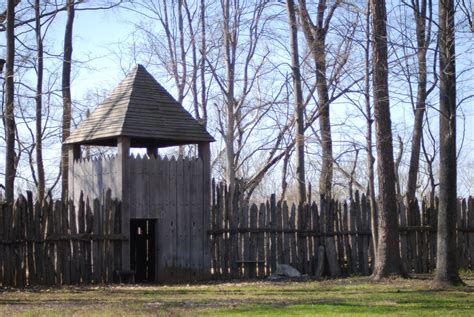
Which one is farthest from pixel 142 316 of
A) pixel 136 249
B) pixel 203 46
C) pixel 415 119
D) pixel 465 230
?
pixel 203 46

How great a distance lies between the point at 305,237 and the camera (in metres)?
20.8

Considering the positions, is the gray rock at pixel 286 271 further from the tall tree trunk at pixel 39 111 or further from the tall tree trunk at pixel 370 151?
the tall tree trunk at pixel 39 111

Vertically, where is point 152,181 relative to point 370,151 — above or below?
below

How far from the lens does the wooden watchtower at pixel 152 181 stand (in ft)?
64.0

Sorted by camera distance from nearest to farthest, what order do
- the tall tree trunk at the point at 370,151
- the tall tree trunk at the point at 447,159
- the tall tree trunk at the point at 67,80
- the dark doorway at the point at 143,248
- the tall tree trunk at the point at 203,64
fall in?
the tall tree trunk at the point at 447,159
the tall tree trunk at the point at 370,151
the dark doorway at the point at 143,248
the tall tree trunk at the point at 67,80
the tall tree trunk at the point at 203,64

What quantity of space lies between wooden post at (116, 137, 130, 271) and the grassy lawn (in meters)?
1.02

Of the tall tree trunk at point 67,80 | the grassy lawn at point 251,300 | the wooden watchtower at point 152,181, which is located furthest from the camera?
the tall tree trunk at point 67,80

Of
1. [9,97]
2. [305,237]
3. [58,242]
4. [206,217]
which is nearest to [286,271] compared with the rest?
[305,237]

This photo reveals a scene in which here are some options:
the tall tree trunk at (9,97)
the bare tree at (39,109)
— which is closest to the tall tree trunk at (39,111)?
the bare tree at (39,109)

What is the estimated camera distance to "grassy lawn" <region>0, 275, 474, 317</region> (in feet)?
42.6

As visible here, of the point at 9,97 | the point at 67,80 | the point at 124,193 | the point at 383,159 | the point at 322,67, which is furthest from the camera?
the point at 67,80

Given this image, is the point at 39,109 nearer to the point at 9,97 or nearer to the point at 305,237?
the point at 9,97

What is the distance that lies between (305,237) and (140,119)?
5000mm

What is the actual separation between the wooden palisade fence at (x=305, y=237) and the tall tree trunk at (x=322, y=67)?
19.7 feet
